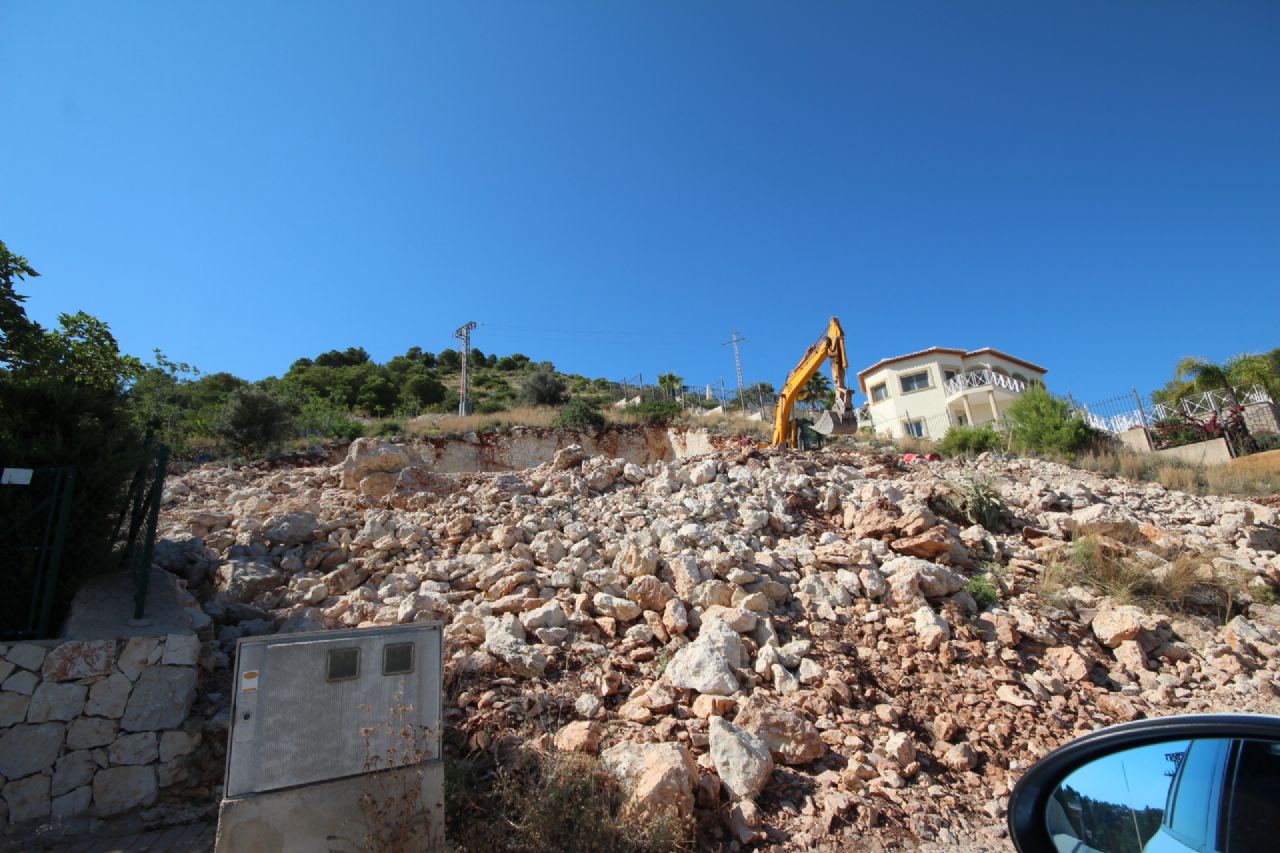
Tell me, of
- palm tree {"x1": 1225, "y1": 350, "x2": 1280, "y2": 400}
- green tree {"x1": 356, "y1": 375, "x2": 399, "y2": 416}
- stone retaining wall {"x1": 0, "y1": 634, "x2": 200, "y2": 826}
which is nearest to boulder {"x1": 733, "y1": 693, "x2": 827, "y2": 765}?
stone retaining wall {"x1": 0, "y1": 634, "x2": 200, "y2": 826}

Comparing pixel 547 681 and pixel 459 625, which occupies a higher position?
pixel 459 625

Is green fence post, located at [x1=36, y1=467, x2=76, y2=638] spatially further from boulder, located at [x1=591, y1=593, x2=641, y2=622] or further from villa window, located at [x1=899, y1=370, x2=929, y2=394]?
villa window, located at [x1=899, y1=370, x2=929, y2=394]

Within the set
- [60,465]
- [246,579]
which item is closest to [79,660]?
[60,465]

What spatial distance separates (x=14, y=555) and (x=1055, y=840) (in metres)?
7.06

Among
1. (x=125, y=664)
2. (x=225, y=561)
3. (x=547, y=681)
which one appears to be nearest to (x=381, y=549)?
(x=225, y=561)

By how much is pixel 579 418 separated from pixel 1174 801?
23373 mm

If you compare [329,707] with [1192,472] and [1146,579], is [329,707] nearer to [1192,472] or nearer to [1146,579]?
[1146,579]

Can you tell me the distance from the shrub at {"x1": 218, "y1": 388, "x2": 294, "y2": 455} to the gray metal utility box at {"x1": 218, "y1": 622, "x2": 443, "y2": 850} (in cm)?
1900

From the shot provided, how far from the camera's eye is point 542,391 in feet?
109

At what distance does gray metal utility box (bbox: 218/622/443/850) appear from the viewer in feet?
10.6

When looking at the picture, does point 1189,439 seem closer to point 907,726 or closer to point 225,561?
point 907,726

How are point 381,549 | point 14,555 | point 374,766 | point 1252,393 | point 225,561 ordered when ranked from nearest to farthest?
point 374,766, point 14,555, point 225,561, point 381,549, point 1252,393

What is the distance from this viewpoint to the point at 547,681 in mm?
5113

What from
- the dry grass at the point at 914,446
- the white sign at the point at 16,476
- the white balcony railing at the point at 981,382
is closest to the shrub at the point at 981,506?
the white sign at the point at 16,476
